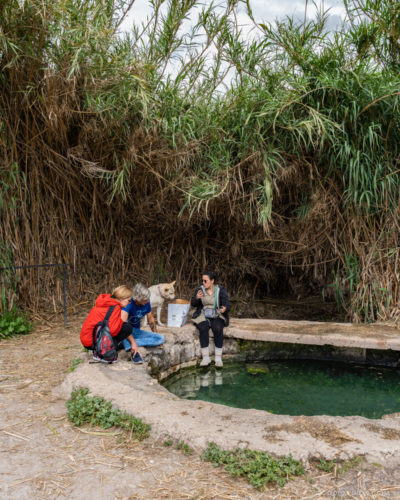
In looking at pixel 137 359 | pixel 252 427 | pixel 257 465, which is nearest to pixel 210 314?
pixel 137 359

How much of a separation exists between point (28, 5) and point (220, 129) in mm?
2433

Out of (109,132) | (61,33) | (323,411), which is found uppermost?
(61,33)

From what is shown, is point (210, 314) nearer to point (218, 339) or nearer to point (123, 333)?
point (218, 339)

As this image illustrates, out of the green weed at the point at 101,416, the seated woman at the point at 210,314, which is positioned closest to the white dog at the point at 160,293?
the seated woman at the point at 210,314

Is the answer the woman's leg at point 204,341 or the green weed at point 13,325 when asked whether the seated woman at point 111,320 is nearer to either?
the woman's leg at point 204,341

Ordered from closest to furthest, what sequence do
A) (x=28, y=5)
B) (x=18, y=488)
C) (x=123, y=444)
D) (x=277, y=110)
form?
1. (x=18, y=488)
2. (x=123, y=444)
3. (x=28, y=5)
4. (x=277, y=110)

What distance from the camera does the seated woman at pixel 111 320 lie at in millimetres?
3732

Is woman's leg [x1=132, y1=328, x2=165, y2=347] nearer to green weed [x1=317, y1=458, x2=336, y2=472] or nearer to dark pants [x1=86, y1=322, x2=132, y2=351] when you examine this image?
dark pants [x1=86, y1=322, x2=132, y2=351]

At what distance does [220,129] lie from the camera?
5.50m

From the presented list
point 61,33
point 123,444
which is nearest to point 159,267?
point 61,33

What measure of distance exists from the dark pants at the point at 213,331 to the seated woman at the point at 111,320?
114 cm

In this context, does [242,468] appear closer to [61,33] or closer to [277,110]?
[277,110]

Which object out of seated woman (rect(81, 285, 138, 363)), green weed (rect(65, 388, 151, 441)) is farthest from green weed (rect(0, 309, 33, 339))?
green weed (rect(65, 388, 151, 441))

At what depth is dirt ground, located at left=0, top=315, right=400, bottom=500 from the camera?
7.23 feet
